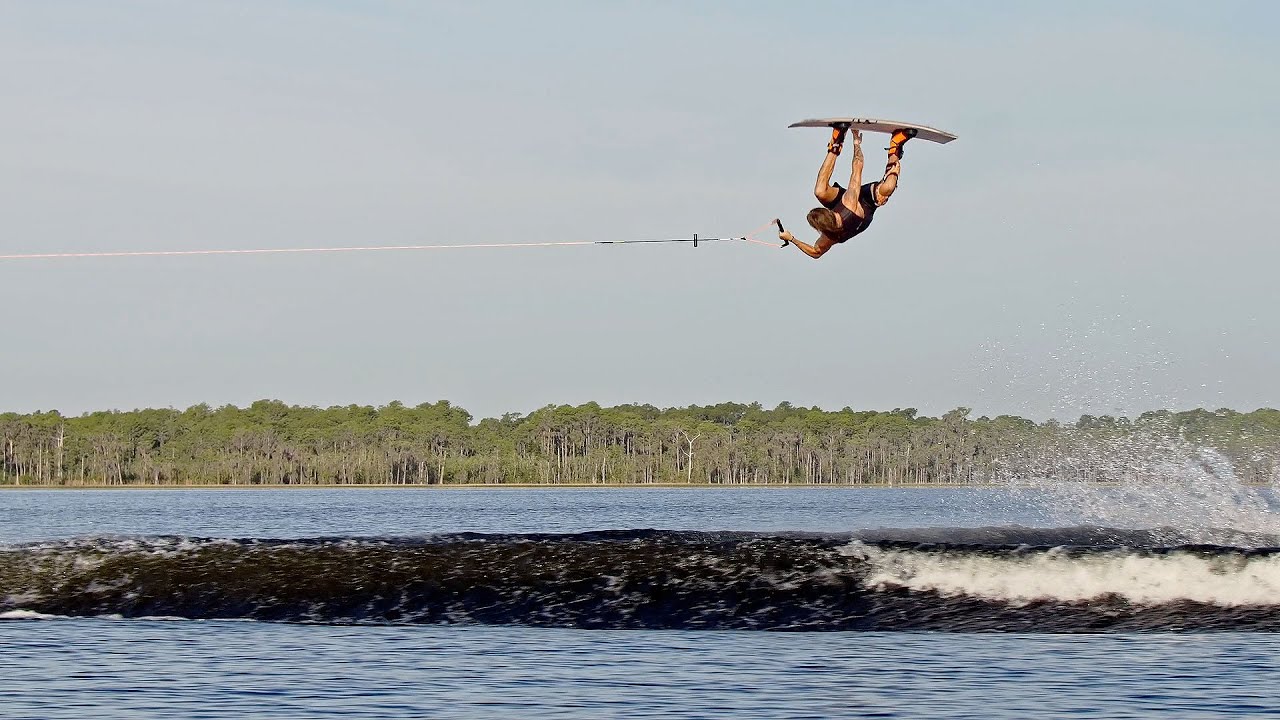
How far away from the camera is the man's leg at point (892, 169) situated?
1916cm

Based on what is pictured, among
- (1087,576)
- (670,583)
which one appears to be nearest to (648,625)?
(670,583)

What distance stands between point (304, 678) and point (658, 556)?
9022 millimetres

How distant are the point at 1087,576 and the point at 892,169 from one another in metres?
7.16

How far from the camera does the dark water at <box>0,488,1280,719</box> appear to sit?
15.5m

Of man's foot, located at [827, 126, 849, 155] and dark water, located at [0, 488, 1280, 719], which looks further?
man's foot, located at [827, 126, 849, 155]

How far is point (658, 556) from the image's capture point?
25.1m

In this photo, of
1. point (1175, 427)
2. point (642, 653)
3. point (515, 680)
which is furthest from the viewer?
point (1175, 427)

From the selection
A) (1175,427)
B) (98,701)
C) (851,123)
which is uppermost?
(851,123)

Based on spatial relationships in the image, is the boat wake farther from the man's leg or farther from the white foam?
the man's leg

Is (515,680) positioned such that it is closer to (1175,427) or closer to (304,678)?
(304,678)

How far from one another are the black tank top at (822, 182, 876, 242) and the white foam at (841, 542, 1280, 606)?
6430 mm

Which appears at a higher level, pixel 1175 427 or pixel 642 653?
pixel 1175 427

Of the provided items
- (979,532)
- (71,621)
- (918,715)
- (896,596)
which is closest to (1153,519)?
(979,532)

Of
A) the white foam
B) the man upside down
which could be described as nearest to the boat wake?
the white foam
